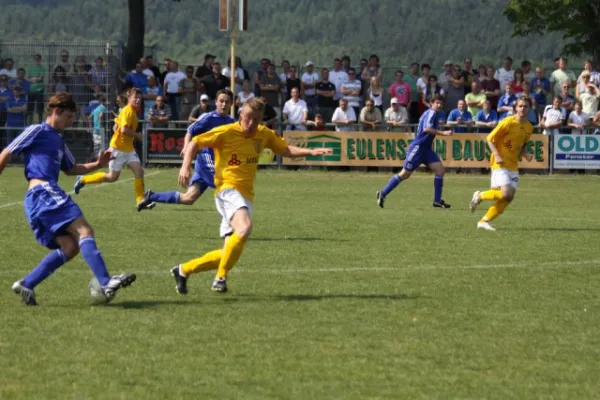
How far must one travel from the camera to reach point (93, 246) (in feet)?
30.7

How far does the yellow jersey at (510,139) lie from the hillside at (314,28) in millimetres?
41657

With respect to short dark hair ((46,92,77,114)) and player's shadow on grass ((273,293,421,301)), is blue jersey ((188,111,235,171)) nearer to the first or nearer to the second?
player's shadow on grass ((273,293,421,301))

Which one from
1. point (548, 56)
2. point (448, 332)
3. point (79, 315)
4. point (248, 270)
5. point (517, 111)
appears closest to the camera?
point (448, 332)

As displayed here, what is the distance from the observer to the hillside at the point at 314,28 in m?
62.8

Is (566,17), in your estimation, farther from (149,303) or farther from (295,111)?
(149,303)

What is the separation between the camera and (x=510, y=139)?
650 inches

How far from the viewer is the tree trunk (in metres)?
37.0

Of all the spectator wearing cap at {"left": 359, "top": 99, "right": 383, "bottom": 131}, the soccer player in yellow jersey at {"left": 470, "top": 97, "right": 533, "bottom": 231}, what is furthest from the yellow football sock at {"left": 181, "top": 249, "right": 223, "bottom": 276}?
the spectator wearing cap at {"left": 359, "top": 99, "right": 383, "bottom": 131}

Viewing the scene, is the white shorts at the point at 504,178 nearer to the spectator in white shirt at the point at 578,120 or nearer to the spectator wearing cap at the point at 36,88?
the spectator in white shirt at the point at 578,120

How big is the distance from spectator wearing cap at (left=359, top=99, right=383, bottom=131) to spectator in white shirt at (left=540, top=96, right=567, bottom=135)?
12.6 ft

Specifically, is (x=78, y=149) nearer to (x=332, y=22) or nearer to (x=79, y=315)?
(x=79, y=315)

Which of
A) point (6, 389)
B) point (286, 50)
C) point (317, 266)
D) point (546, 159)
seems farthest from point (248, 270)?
point (286, 50)

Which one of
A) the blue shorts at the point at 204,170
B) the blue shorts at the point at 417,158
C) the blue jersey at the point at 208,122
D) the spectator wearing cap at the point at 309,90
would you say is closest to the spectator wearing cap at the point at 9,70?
the spectator wearing cap at the point at 309,90

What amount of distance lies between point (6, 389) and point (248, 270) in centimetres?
534
